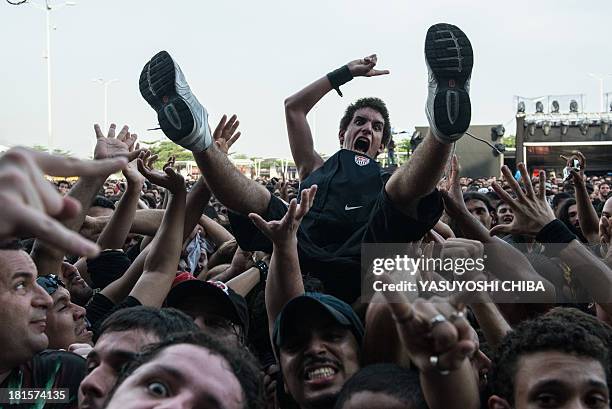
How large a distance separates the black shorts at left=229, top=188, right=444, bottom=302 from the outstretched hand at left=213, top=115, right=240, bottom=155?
14.4 inches

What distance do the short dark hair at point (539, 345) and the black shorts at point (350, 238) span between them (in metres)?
1.13

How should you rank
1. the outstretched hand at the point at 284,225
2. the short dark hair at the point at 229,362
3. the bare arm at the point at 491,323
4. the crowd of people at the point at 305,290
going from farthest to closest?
the outstretched hand at the point at 284,225 < the bare arm at the point at 491,323 < the short dark hair at the point at 229,362 < the crowd of people at the point at 305,290

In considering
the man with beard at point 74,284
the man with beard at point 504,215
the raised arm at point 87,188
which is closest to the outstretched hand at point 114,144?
the raised arm at point 87,188

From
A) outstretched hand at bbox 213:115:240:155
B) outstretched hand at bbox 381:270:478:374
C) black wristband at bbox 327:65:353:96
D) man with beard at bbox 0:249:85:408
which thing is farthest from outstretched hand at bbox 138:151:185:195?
outstretched hand at bbox 381:270:478:374

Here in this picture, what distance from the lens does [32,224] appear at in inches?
28.6

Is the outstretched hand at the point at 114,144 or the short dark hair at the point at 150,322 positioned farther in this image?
the outstretched hand at the point at 114,144

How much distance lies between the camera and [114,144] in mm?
3600

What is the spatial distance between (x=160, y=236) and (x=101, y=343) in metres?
1.06

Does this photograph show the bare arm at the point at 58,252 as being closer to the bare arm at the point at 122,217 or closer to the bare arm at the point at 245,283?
the bare arm at the point at 122,217

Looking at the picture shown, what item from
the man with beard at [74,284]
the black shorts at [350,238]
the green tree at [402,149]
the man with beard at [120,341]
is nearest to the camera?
the man with beard at [120,341]

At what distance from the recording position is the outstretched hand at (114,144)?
343 centimetres

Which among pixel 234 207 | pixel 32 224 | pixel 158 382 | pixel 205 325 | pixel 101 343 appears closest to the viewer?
pixel 32 224

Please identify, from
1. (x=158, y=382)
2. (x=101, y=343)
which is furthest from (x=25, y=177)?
(x=101, y=343)

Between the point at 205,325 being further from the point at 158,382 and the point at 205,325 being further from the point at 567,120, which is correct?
the point at 567,120
